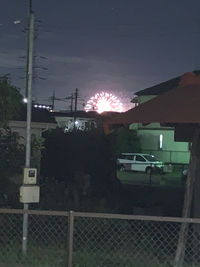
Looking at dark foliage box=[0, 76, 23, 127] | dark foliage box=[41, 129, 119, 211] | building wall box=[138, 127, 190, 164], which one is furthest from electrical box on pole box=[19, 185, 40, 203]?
building wall box=[138, 127, 190, 164]

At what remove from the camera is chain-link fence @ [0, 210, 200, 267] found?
6.15 metres

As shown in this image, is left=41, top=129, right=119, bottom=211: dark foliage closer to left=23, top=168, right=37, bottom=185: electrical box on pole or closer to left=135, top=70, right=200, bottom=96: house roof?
left=23, top=168, right=37, bottom=185: electrical box on pole

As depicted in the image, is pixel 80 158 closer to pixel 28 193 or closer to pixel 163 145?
pixel 28 193

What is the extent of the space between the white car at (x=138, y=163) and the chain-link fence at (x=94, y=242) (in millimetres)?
23180

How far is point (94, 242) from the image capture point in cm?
789

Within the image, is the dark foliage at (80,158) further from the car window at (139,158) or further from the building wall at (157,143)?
the building wall at (157,143)

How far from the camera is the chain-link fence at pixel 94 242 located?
242 inches

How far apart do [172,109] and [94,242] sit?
8.49 feet

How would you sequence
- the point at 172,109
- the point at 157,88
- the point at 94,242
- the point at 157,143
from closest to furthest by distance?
the point at 172,109 → the point at 94,242 → the point at 157,143 → the point at 157,88

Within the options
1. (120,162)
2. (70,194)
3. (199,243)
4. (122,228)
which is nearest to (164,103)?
(199,243)

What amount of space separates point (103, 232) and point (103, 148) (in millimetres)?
6736

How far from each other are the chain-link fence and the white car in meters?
23.2

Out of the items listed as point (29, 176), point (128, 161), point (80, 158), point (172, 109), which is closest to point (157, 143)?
point (128, 161)

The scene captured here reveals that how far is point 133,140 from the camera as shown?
133 feet
